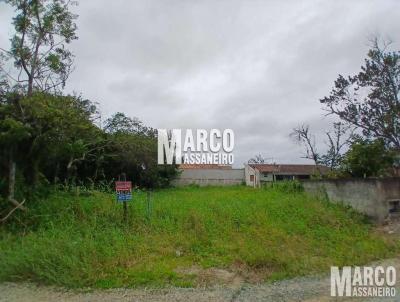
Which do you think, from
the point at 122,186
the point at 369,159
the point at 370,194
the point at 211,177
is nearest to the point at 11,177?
the point at 122,186

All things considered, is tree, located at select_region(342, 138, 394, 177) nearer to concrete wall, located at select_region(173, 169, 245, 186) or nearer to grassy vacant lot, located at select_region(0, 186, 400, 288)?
grassy vacant lot, located at select_region(0, 186, 400, 288)

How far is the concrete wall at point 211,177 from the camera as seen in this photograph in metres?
28.6

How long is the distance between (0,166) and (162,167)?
1518cm

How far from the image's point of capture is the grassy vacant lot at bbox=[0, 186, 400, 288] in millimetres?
6371

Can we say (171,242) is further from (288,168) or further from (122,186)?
(288,168)

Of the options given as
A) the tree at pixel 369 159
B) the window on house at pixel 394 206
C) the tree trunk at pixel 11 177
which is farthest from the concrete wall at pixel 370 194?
the tree trunk at pixel 11 177

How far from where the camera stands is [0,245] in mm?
7598

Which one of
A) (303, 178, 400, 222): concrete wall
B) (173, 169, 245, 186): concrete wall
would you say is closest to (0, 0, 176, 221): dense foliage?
(303, 178, 400, 222): concrete wall

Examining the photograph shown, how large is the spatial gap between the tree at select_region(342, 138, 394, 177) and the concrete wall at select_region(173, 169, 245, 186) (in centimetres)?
1558

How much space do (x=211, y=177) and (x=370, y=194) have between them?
19336mm

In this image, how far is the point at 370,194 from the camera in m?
11.4

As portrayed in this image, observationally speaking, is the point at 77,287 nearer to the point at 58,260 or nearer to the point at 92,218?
the point at 58,260

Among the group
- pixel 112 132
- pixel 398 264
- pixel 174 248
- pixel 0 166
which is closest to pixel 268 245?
pixel 174 248

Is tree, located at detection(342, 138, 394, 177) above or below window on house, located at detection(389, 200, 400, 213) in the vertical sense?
above
